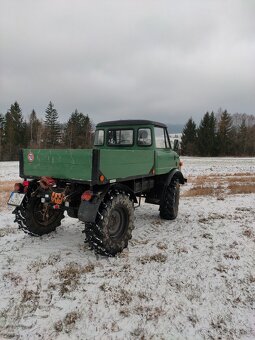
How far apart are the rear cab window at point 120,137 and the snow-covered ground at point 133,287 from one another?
213 centimetres

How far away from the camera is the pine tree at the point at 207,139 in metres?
55.8

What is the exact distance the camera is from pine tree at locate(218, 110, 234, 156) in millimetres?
56219

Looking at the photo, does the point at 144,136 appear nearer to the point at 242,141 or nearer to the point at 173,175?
the point at 173,175

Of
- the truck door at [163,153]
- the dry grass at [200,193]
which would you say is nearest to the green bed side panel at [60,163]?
the truck door at [163,153]

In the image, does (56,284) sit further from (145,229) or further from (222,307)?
(145,229)

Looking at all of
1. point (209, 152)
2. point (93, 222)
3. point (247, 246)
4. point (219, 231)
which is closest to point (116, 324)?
point (93, 222)

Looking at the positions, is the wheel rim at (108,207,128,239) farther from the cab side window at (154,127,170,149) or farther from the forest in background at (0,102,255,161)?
the forest in background at (0,102,255,161)

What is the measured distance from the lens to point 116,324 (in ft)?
10.5

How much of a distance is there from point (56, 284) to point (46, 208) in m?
1.94

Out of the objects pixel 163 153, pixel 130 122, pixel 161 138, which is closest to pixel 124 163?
pixel 130 122

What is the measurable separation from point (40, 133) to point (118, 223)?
51.0 meters

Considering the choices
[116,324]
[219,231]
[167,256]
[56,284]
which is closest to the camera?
[116,324]

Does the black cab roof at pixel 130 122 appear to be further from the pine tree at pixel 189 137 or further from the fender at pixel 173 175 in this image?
the pine tree at pixel 189 137

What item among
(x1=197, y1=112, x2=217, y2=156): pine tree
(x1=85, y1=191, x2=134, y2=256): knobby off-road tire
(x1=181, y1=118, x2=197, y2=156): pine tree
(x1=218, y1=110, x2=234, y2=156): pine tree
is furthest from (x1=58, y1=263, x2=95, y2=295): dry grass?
(x1=218, y1=110, x2=234, y2=156): pine tree
